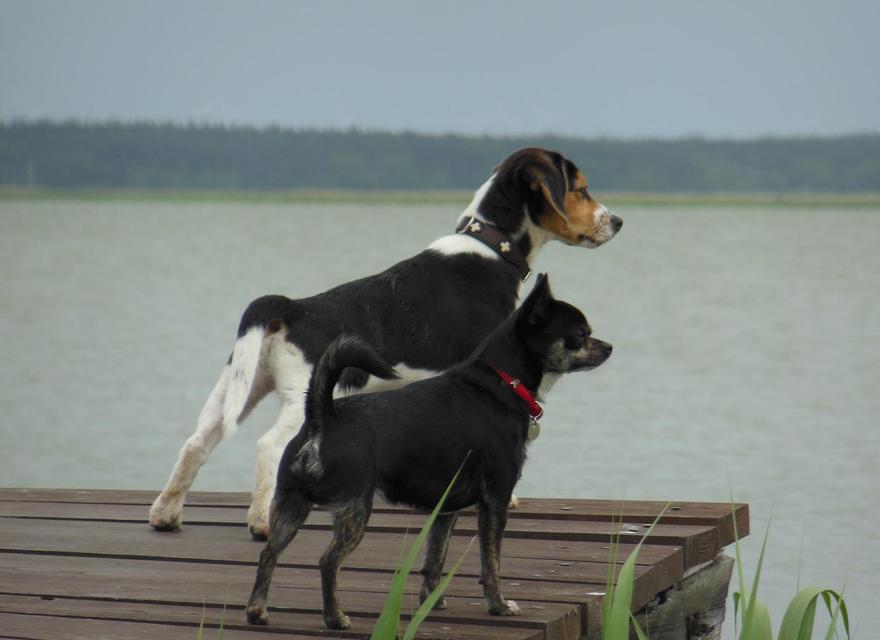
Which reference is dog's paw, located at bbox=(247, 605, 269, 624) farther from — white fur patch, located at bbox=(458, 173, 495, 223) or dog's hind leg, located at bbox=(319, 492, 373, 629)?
white fur patch, located at bbox=(458, 173, 495, 223)

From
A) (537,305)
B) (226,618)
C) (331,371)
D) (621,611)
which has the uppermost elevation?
(537,305)

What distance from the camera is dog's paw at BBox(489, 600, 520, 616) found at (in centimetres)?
382

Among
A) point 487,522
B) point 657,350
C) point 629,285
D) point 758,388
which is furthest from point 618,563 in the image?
point 629,285

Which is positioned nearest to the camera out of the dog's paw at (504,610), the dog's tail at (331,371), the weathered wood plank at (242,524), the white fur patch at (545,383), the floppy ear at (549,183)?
the dog's tail at (331,371)

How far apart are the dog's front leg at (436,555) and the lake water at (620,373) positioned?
2096 mm

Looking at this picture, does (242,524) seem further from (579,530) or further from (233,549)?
(579,530)

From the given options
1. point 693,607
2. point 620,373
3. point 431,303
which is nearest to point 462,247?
point 431,303

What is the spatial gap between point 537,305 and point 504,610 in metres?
0.81

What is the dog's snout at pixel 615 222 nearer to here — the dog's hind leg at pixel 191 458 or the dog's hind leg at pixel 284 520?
the dog's hind leg at pixel 191 458

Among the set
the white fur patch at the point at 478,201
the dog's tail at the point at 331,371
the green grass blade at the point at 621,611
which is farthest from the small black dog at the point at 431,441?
the white fur patch at the point at 478,201

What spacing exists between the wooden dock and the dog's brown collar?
0.90 meters

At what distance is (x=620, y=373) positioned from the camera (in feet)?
63.8

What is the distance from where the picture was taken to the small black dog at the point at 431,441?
356 cm

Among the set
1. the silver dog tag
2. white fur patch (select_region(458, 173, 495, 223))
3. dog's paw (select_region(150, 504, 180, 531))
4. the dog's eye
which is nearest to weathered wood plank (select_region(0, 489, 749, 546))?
dog's paw (select_region(150, 504, 180, 531))
